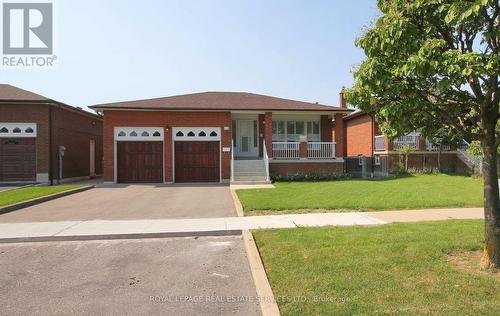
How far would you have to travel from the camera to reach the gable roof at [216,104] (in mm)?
20016

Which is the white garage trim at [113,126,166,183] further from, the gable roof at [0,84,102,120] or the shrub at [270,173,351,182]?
the shrub at [270,173,351,182]

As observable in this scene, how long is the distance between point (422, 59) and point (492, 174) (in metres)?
1.97

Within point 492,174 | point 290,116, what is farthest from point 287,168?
point 492,174

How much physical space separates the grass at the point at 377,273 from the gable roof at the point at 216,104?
46.8 feet

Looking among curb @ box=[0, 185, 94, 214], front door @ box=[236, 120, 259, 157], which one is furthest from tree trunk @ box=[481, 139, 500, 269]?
front door @ box=[236, 120, 259, 157]

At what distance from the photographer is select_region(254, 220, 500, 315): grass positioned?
3.68m

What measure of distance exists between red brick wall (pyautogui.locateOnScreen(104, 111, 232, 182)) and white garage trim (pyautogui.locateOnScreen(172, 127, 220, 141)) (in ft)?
0.71

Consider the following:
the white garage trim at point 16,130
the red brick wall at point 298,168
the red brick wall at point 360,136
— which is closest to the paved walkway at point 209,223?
the red brick wall at point 298,168

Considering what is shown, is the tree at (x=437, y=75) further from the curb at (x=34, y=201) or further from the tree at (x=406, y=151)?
the tree at (x=406, y=151)

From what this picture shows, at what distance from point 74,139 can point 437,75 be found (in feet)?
80.2

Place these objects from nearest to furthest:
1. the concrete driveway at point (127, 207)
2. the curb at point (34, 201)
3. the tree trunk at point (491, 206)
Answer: the tree trunk at point (491, 206) → the concrete driveway at point (127, 207) → the curb at point (34, 201)

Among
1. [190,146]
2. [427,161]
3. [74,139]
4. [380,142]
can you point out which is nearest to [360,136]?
[380,142]

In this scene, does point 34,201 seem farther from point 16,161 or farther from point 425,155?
point 425,155

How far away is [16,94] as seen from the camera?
70.8 feet
